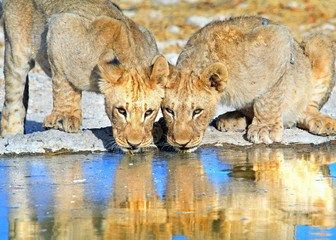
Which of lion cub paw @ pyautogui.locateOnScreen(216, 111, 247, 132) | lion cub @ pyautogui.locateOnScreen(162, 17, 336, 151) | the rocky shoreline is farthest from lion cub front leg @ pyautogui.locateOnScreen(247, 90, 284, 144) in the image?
lion cub paw @ pyautogui.locateOnScreen(216, 111, 247, 132)

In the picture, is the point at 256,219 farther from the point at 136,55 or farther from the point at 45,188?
the point at 136,55

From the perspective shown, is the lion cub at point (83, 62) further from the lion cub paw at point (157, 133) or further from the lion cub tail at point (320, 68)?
the lion cub tail at point (320, 68)

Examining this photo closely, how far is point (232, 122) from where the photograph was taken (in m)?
7.05

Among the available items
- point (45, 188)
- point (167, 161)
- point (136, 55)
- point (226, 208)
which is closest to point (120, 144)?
point (167, 161)

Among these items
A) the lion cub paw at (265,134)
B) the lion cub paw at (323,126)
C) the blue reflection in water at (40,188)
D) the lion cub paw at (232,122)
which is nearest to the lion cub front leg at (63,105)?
the blue reflection in water at (40,188)

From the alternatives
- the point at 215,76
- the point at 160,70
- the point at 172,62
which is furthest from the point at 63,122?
the point at 172,62

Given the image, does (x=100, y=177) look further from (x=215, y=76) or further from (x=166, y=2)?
(x=166, y=2)

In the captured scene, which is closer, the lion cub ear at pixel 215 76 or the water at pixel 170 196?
the water at pixel 170 196

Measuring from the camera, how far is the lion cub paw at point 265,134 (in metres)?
6.40

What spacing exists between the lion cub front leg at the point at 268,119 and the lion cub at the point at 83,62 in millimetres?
1286

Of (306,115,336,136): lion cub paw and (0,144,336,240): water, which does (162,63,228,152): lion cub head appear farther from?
(306,115,336,136): lion cub paw

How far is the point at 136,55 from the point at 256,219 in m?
2.93

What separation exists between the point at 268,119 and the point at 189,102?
125cm

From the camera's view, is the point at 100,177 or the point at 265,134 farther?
the point at 265,134
